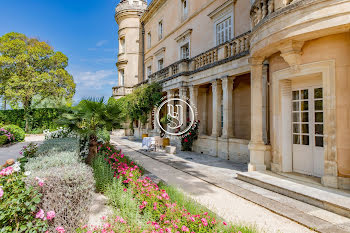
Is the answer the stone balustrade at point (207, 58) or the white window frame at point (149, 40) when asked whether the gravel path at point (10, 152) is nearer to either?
the stone balustrade at point (207, 58)

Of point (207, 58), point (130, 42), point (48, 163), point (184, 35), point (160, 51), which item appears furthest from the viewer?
point (130, 42)

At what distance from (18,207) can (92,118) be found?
13.2 feet

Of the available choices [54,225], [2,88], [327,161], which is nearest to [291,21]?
[327,161]

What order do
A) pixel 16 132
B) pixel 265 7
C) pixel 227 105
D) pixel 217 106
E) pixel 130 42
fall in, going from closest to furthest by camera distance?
pixel 265 7 < pixel 227 105 < pixel 217 106 < pixel 16 132 < pixel 130 42

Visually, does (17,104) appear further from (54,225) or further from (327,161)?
(327,161)

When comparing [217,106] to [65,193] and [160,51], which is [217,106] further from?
[160,51]

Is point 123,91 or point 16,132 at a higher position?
point 123,91

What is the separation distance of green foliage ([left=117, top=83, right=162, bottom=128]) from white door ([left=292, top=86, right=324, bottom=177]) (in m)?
10.3

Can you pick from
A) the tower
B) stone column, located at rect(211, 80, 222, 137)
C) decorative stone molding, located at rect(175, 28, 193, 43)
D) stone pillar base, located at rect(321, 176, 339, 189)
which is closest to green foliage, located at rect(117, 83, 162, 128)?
decorative stone molding, located at rect(175, 28, 193, 43)

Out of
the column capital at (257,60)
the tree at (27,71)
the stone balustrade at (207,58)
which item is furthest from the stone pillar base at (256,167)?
the tree at (27,71)

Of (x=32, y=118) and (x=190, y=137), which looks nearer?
(x=190, y=137)

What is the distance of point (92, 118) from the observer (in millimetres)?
6281

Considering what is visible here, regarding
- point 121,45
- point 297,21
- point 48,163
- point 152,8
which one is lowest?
point 48,163

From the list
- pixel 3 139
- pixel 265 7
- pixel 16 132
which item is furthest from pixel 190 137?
pixel 16 132
